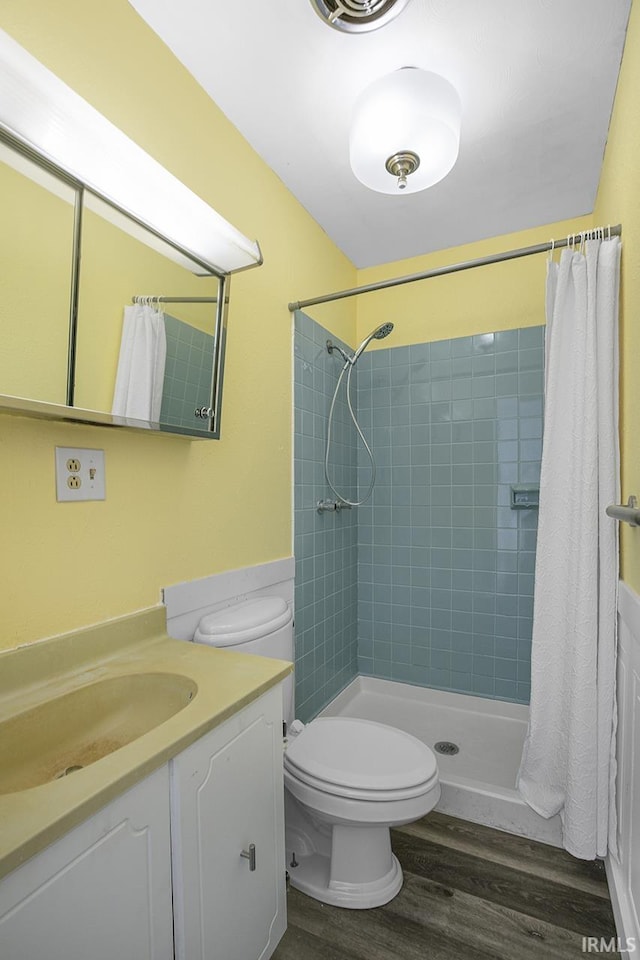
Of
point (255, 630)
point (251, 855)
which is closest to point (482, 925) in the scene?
point (251, 855)

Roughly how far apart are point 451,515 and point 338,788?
4.83 ft

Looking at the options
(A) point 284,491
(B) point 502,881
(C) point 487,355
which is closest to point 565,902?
(B) point 502,881

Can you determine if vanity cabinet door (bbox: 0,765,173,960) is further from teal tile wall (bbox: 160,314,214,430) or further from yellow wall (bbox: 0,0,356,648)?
teal tile wall (bbox: 160,314,214,430)

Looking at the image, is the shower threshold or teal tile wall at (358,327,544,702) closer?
the shower threshold

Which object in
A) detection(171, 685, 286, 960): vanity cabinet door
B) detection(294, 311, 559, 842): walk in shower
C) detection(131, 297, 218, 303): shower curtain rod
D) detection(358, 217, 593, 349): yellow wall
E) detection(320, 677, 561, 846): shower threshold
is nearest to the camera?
detection(171, 685, 286, 960): vanity cabinet door

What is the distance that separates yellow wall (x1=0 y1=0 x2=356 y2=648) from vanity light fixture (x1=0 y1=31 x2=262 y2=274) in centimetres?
23

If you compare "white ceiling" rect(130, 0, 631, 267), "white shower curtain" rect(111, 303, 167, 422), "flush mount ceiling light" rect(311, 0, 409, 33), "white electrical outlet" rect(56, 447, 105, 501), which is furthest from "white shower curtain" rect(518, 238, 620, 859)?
"white electrical outlet" rect(56, 447, 105, 501)

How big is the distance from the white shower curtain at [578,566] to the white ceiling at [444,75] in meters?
0.50

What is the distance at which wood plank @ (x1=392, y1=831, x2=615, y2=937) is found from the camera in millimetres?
1289

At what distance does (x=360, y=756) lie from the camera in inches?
54.9

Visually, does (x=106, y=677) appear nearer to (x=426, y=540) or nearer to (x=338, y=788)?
(x=338, y=788)

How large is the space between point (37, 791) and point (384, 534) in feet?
6.85

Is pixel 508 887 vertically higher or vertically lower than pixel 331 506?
lower

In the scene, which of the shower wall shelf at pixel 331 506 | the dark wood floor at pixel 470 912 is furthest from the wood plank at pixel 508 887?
the shower wall shelf at pixel 331 506
